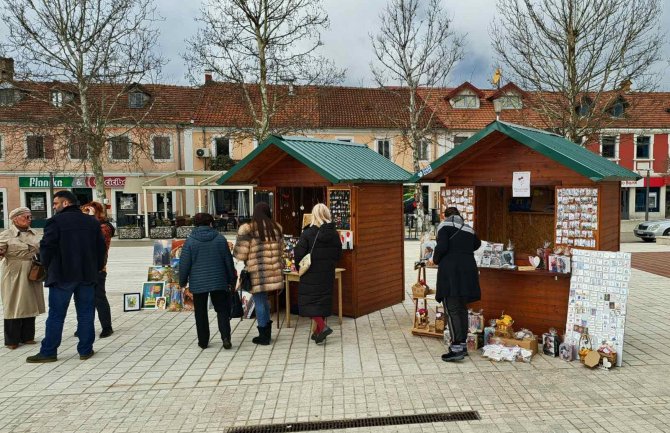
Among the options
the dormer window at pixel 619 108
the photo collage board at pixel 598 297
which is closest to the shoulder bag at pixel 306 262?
the photo collage board at pixel 598 297

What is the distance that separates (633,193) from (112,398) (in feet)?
120

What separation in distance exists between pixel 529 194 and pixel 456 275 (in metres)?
1.42

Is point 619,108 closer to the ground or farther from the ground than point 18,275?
farther from the ground

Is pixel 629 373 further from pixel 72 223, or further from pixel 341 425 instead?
pixel 72 223

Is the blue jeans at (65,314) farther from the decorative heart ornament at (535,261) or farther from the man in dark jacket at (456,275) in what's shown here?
the decorative heart ornament at (535,261)

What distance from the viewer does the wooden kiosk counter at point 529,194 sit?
6141 mm

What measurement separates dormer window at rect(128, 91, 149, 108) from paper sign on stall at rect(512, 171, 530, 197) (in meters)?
29.4

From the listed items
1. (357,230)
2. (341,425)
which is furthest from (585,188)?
(341,425)

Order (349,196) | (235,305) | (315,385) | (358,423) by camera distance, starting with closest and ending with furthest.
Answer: (358,423) → (315,385) → (235,305) → (349,196)

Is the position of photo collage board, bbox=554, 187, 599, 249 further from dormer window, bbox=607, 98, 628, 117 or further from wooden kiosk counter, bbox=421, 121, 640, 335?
dormer window, bbox=607, 98, 628, 117

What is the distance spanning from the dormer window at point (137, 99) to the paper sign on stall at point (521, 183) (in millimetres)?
29440

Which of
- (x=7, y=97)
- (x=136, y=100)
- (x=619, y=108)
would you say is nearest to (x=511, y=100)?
(x=619, y=108)

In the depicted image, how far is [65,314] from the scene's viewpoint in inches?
240

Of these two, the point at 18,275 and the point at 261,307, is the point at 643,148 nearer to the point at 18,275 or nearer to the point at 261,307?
the point at 261,307
